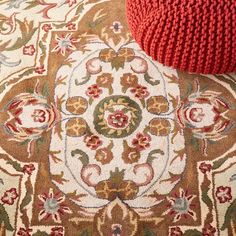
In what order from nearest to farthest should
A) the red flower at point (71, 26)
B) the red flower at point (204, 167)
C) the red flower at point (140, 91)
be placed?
the red flower at point (204, 167) < the red flower at point (140, 91) < the red flower at point (71, 26)

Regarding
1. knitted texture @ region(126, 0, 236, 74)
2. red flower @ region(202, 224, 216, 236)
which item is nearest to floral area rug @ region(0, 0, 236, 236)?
red flower @ region(202, 224, 216, 236)

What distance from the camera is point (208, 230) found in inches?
37.9

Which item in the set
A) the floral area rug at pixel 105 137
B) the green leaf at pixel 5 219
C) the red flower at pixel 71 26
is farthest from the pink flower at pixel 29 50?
the green leaf at pixel 5 219

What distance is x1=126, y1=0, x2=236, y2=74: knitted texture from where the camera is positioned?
93 cm

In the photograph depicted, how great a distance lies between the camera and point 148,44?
1.03 meters

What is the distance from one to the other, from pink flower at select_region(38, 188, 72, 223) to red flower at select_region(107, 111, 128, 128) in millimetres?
240

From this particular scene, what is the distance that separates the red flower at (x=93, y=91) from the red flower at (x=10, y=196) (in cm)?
33

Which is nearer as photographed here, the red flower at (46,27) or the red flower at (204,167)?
the red flower at (204,167)

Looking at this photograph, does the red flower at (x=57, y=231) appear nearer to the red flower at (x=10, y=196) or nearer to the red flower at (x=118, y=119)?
the red flower at (x=10, y=196)

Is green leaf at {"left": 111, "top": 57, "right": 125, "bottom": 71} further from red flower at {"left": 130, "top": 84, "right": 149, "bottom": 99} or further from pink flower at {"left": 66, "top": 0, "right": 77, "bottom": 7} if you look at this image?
pink flower at {"left": 66, "top": 0, "right": 77, "bottom": 7}

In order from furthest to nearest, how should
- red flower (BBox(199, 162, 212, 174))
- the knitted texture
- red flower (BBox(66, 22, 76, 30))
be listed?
red flower (BBox(66, 22, 76, 30)), red flower (BBox(199, 162, 212, 174)), the knitted texture

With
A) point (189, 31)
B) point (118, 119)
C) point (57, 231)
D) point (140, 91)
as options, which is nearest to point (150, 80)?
point (140, 91)

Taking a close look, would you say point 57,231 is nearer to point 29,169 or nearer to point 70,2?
point 29,169

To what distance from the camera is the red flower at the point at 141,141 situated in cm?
108
